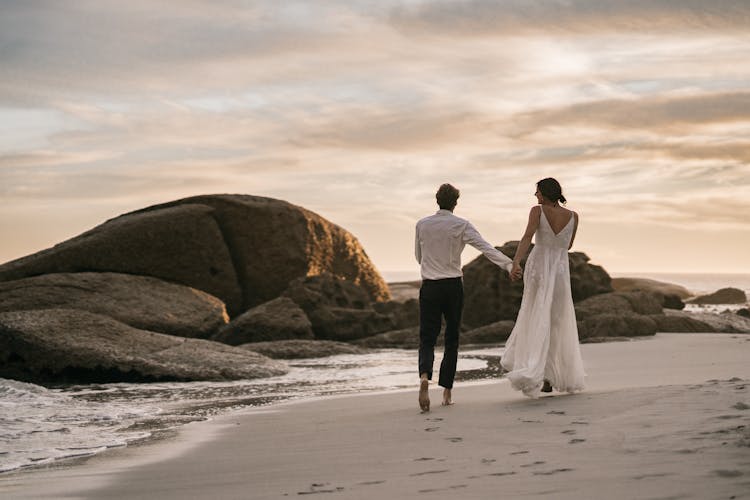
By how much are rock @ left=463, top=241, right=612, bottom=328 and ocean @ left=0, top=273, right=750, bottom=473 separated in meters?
5.35

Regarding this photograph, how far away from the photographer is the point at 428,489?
16.3ft

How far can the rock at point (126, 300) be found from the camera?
62.9 ft

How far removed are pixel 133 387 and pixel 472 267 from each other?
11019mm

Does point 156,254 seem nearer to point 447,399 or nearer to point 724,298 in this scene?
point 447,399

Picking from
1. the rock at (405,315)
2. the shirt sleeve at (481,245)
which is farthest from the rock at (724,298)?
the shirt sleeve at (481,245)

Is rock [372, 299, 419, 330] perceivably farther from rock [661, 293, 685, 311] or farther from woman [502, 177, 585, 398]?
woman [502, 177, 585, 398]

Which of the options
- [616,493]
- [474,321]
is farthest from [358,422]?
[474,321]

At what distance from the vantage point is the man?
30.1 ft

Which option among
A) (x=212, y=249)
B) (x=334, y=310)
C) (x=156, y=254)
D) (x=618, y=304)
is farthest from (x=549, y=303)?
(x=156, y=254)

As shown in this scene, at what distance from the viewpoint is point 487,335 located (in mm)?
20688

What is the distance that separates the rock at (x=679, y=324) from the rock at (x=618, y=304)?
63 cm

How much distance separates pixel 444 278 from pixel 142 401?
15.3 ft

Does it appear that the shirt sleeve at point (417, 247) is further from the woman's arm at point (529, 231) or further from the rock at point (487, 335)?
the rock at point (487, 335)

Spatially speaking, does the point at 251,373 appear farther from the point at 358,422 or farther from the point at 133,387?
the point at 358,422
